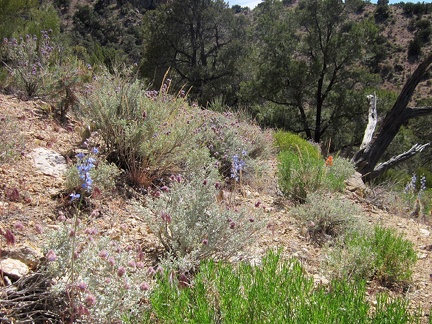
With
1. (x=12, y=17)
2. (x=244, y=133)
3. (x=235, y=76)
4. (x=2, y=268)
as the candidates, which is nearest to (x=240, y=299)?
(x=2, y=268)

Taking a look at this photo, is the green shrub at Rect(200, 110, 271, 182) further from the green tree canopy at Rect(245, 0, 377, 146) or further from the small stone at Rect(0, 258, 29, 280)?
the green tree canopy at Rect(245, 0, 377, 146)

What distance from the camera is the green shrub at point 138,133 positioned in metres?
3.35

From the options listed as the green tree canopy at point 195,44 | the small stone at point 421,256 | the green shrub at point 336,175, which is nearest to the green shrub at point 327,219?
the small stone at point 421,256

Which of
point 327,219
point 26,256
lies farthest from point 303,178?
point 26,256

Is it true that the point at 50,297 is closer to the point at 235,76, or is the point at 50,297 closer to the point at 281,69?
the point at 281,69

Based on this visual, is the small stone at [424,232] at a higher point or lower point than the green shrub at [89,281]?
lower

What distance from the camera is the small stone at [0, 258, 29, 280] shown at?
1.69 metres

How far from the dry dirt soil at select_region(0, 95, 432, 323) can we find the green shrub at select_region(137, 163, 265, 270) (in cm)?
19

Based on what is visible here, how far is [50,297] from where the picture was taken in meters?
1.62

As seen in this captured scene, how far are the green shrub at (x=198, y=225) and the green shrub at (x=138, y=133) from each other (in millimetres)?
870

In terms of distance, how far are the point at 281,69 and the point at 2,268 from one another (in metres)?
12.3

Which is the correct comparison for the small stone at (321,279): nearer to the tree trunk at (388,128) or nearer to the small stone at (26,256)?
the small stone at (26,256)

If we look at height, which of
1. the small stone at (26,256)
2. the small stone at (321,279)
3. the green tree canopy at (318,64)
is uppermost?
the green tree canopy at (318,64)

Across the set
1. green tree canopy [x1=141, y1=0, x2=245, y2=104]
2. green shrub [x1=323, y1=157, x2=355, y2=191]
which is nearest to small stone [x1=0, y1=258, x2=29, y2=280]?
green shrub [x1=323, y1=157, x2=355, y2=191]
